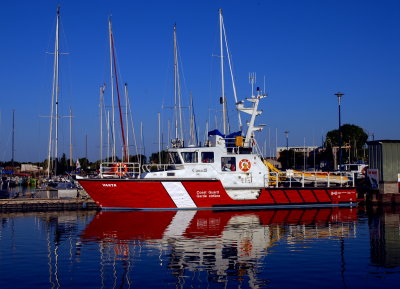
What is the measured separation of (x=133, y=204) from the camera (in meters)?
25.8

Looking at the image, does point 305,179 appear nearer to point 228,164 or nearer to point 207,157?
point 228,164

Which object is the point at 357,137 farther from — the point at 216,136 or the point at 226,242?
the point at 226,242

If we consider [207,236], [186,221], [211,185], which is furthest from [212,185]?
[207,236]

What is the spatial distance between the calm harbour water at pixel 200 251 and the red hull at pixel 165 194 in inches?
70.4

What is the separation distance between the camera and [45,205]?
27.9 meters

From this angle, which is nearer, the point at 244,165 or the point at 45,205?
the point at 244,165

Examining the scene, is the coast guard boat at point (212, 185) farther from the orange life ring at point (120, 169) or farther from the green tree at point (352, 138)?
the green tree at point (352, 138)

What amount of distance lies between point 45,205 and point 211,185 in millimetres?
9471

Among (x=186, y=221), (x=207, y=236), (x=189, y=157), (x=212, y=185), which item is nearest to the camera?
(x=207, y=236)

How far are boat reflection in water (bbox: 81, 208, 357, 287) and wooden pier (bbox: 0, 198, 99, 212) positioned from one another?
3141mm

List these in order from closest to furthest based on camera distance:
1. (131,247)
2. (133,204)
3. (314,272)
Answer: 1. (314,272)
2. (131,247)
3. (133,204)

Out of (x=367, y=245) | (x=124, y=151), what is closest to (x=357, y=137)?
(x=124, y=151)

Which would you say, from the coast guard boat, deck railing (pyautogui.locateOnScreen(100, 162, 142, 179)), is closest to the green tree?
the coast guard boat

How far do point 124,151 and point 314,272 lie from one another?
99.9 ft
